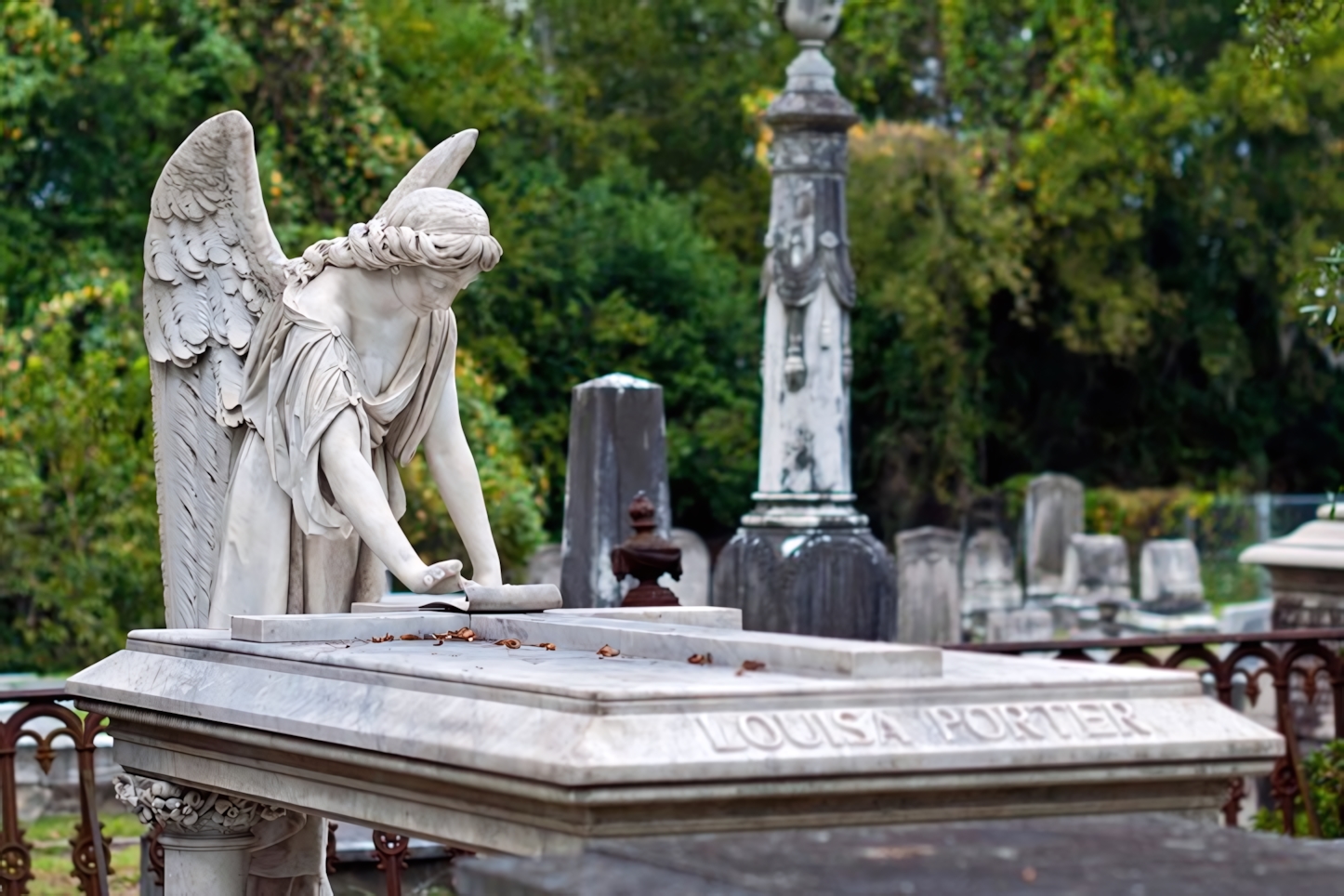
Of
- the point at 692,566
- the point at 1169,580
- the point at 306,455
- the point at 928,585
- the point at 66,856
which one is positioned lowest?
the point at 66,856

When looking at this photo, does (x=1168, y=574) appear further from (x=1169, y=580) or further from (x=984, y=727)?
(x=984, y=727)

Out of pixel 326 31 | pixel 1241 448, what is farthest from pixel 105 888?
pixel 1241 448

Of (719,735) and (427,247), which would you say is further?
(427,247)

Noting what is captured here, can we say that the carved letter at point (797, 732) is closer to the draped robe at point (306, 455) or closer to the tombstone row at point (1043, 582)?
the draped robe at point (306, 455)

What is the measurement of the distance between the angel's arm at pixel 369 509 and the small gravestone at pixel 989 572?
14.9m

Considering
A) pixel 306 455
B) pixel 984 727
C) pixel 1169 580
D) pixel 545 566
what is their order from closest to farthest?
1. pixel 984 727
2. pixel 306 455
3. pixel 545 566
4. pixel 1169 580

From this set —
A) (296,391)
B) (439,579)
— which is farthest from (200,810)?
(296,391)

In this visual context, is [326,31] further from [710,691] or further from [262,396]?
[710,691]

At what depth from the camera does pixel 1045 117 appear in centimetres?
2472

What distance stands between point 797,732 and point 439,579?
1.85 metres

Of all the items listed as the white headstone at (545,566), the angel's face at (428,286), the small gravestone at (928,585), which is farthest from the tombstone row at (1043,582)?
the angel's face at (428,286)

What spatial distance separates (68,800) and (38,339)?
212 inches

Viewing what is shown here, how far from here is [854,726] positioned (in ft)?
10.4

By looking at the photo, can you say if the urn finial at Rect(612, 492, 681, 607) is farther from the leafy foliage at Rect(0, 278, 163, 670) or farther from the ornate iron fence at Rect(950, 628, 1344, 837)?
the leafy foliage at Rect(0, 278, 163, 670)
